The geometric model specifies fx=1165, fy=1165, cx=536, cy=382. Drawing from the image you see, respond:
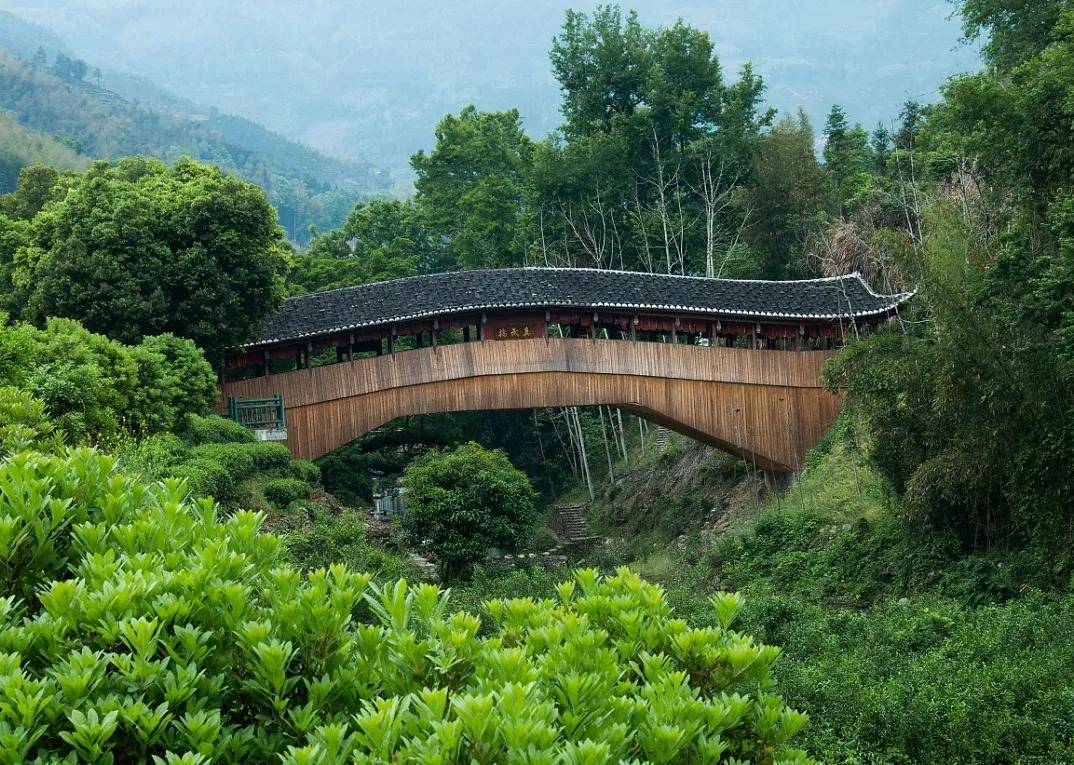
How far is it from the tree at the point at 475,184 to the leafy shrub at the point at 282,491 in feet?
42.4

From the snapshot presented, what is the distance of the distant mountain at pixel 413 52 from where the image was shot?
4311 inches

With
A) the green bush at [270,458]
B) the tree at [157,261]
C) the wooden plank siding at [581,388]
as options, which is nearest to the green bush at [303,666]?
the green bush at [270,458]

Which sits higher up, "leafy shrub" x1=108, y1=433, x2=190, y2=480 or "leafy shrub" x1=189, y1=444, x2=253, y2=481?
"leafy shrub" x1=108, y1=433, x2=190, y2=480

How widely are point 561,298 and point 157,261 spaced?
17.3ft

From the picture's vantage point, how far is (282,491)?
1288 centimetres

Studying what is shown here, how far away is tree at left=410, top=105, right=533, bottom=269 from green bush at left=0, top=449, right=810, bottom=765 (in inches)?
889

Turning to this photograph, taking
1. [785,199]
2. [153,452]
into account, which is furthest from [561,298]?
[785,199]

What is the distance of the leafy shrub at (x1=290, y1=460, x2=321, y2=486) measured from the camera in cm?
1389

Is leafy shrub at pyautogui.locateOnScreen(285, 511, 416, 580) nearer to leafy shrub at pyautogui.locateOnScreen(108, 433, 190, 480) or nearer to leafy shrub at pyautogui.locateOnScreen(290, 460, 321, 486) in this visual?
leafy shrub at pyautogui.locateOnScreen(108, 433, 190, 480)

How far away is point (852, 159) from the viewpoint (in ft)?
85.0

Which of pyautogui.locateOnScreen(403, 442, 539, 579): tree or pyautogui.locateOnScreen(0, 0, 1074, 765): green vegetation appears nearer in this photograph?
pyautogui.locateOnScreen(0, 0, 1074, 765): green vegetation

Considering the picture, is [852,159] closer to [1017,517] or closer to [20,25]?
[1017,517]

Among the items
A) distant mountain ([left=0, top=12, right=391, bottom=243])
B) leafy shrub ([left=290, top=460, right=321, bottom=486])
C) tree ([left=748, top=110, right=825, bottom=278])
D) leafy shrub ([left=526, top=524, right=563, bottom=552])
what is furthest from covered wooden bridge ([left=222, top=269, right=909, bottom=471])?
distant mountain ([left=0, top=12, right=391, bottom=243])

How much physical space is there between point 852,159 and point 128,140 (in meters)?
38.6
